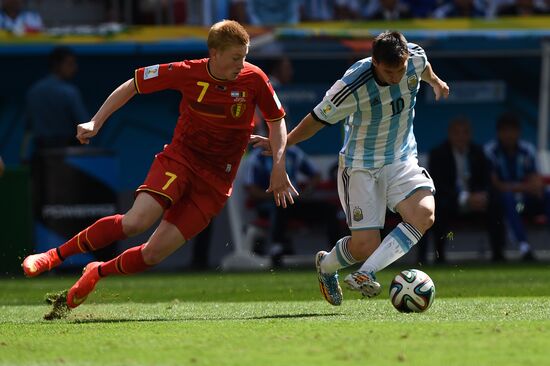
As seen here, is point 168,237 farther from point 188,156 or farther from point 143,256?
point 188,156

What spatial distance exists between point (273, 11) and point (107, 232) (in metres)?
9.66

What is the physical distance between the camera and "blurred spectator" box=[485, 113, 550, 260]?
56.0 feet

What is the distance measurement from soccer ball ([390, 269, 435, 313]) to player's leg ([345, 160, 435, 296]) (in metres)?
0.17

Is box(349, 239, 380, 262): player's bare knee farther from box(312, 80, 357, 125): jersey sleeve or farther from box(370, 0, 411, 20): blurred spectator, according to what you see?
box(370, 0, 411, 20): blurred spectator

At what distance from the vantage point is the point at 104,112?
29.7 ft

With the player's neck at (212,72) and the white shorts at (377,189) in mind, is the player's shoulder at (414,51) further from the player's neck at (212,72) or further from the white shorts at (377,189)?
the player's neck at (212,72)

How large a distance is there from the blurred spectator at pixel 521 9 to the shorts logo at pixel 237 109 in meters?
10.7

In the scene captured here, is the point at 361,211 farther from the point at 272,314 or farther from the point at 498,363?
the point at 498,363

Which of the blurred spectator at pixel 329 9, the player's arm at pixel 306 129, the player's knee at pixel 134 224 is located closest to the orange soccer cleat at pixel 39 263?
the player's knee at pixel 134 224

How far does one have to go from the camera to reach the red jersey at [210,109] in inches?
360

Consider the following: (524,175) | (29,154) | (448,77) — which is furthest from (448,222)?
(29,154)

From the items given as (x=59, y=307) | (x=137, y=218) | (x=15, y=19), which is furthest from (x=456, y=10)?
(x=59, y=307)

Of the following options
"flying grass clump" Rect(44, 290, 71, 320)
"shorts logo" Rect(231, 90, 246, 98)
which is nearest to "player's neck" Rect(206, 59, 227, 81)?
"shorts logo" Rect(231, 90, 246, 98)

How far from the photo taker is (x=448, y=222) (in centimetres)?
1722
